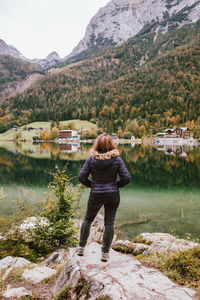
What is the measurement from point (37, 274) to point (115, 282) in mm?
2670

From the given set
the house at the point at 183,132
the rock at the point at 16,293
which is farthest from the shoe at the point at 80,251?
the house at the point at 183,132

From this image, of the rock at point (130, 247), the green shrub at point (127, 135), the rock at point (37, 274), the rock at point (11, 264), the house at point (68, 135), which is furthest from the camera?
the house at point (68, 135)

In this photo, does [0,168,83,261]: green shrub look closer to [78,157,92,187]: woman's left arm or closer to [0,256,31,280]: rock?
[0,256,31,280]: rock

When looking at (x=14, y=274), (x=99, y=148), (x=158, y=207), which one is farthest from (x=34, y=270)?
(x=158, y=207)

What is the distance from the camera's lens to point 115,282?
4.59m

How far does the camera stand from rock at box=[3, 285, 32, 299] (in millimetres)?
5070

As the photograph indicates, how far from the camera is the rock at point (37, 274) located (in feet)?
19.8

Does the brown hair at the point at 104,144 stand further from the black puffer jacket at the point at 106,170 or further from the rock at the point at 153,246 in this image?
the rock at the point at 153,246

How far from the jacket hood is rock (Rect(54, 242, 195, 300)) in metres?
2.25

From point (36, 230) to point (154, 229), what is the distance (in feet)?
27.7

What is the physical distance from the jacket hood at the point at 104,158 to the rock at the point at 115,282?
2.25 metres

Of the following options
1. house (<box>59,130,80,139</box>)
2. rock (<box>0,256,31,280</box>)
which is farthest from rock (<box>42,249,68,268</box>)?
house (<box>59,130,80,139</box>)

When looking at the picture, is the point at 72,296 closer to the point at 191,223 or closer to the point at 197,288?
the point at 197,288

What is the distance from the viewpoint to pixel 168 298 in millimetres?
4176
